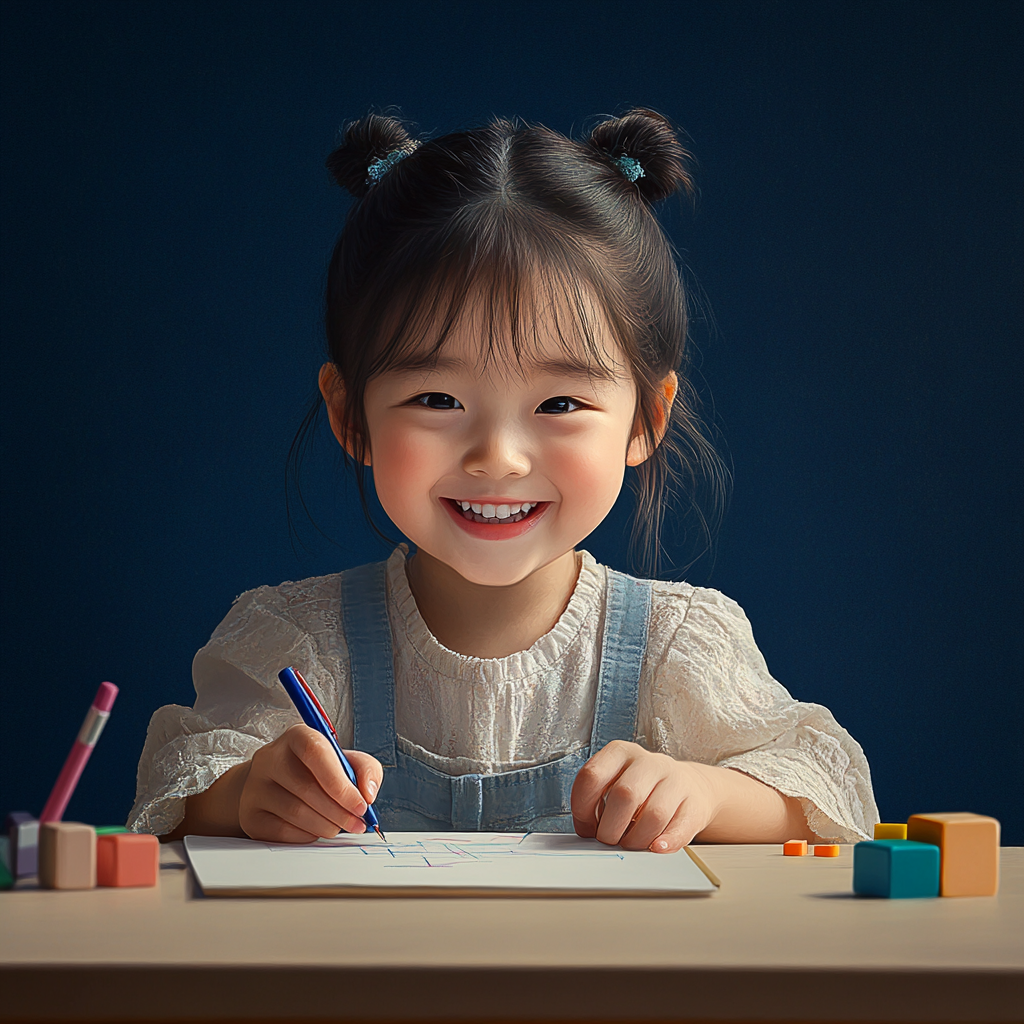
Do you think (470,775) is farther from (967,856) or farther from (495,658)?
(967,856)

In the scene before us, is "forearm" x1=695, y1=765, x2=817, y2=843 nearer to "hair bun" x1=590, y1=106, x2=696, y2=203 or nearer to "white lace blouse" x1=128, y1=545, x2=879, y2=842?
"white lace blouse" x1=128, y1=545, x2=879, y2=842

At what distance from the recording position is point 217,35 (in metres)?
1.22

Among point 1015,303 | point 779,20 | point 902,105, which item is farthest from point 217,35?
point 1015,303

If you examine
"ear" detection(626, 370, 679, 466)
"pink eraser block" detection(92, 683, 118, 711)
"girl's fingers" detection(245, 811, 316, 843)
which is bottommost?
"girl's fingers" detection(245, 811, 316, 843)

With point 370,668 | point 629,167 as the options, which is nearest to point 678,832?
point 370,668

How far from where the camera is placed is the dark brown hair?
0.76 meters

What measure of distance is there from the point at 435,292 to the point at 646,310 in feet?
0.60

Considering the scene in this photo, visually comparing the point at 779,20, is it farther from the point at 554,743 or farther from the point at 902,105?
the point at 554,743

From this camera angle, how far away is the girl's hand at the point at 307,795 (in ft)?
1.86

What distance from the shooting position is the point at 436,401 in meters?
0.76

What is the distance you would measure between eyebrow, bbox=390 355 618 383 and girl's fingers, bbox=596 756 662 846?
0.28 metres

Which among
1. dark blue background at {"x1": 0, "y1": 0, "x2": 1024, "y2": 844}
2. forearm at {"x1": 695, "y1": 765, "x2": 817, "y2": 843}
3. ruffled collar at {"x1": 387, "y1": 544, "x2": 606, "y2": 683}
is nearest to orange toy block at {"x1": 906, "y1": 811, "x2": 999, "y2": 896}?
forearm at {"x1": 695, "y1": 765, "x2": 817, "y2": 843}

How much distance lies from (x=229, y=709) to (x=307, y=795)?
0.85 ft

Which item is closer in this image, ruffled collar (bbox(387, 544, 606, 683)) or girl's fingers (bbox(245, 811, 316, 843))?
girl's fingers (bbox(245, 811, 316, 843))
